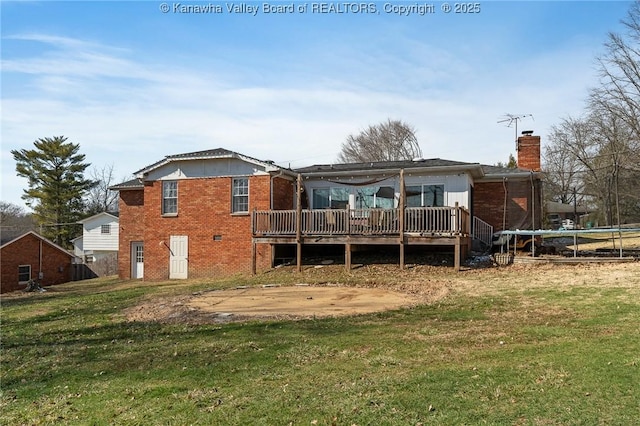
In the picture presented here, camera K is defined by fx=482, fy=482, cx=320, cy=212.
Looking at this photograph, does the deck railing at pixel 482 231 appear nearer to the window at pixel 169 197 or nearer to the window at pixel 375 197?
the window at pixel 375 197

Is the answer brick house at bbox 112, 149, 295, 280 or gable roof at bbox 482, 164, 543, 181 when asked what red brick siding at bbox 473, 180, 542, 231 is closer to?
gable roof at bbox 482, 164, 543, 181

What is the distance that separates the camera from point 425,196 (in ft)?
62.7

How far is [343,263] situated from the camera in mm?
18422

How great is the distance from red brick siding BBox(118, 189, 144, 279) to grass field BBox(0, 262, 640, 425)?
12.3 meters

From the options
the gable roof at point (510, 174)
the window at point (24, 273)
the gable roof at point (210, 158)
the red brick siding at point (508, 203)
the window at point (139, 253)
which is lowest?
the window at point (24, 273)

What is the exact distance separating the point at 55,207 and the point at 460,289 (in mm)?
43868

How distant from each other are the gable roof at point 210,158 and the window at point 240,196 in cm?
93

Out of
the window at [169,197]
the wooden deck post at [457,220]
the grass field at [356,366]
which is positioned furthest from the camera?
the window at [169,197]

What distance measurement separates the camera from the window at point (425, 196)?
1892 centimetres

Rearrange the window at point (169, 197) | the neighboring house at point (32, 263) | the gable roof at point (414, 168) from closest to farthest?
1. the gable roof at point (414, 168)
2. the window at point (169, 197)
3. the neighboring house at point (32, 263)

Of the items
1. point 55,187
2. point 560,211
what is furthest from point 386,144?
point 55,187

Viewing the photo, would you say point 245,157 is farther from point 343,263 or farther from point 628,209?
point 628,209

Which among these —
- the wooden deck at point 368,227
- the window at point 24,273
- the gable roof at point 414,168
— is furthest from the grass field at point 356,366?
the window at point 24,273

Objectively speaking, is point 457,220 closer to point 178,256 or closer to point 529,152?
point 529,152
